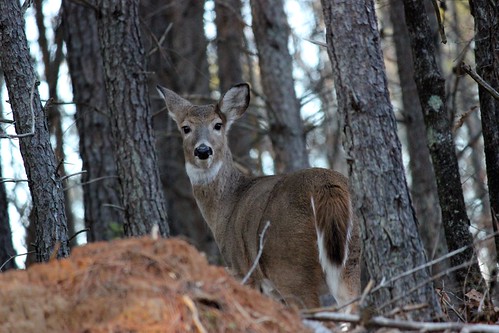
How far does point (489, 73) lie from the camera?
6.95 metres

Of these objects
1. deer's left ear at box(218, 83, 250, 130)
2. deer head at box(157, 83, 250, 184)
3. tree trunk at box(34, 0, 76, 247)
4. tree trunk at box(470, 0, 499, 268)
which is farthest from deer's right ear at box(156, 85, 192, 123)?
tree trunk at box(470, 0, 499, 268)

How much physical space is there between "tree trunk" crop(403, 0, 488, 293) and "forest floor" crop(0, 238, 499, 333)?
231 cm

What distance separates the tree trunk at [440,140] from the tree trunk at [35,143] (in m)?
2.96

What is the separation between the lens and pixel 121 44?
848cm

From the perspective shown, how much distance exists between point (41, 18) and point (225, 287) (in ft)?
32.9

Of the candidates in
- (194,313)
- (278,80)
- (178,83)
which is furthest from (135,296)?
(178,83)

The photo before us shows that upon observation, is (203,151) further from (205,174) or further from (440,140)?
(440,140)

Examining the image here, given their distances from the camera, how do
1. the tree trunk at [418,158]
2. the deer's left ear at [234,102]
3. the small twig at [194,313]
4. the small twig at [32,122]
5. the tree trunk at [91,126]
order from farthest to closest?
the tree trunk at [91,126]
the tree trunk at [418,158]
the deer's left ear at [234,102]
the small twig at [32,122]
the small twig at [194,313]

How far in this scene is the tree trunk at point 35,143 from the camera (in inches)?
261

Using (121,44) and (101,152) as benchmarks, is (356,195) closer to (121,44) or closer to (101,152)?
(121,44)

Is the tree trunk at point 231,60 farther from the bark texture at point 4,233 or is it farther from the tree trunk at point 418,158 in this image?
the bark texture at point 4,233

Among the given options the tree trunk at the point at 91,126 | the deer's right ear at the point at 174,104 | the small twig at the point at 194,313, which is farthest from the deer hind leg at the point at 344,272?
the tree trunk at the point at 91,126

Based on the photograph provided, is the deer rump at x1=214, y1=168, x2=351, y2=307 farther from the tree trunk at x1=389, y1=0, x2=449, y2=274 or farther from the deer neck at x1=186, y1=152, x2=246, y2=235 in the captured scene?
the tree trunk at x1=389, y1=0, x2=449, y2=274

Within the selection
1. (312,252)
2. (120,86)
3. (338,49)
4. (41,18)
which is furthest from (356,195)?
(41,18)
